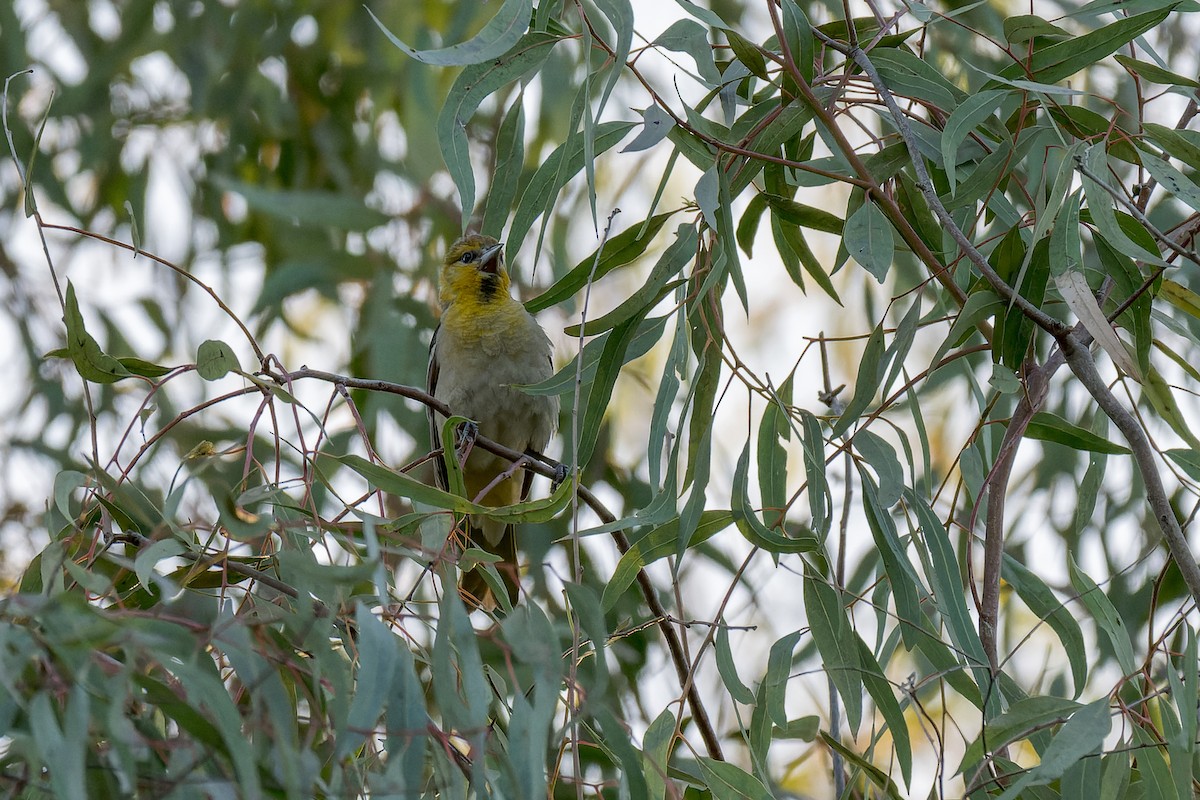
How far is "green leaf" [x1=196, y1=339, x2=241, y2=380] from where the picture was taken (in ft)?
5.78

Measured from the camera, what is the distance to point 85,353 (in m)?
1.88

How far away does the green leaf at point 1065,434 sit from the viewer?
197 cm

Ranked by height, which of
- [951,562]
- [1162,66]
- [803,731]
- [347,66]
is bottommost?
[803,731]

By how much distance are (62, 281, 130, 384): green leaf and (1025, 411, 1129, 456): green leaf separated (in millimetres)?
1423

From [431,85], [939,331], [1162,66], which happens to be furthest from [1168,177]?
[939,331]

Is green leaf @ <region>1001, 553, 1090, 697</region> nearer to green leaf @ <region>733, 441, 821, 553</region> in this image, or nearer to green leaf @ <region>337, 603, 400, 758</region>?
green leaf @ <region>733, 441, 821, 553</region>

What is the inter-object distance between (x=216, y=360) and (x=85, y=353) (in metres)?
0.26

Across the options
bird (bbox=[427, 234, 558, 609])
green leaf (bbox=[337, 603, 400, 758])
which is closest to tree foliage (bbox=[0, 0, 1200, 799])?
green leaf (bbox=[337, 603, 400, 758])

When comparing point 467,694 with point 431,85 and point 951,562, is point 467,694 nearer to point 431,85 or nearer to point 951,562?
point 951,562

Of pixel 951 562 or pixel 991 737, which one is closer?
pixel 991 737

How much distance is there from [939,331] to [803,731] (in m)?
3.20

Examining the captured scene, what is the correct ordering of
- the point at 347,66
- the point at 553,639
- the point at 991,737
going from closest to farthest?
the point at 553,639 < the point at 991,737 < the point at 347,66

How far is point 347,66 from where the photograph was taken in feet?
15.3

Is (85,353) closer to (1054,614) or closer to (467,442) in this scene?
(467,442)
